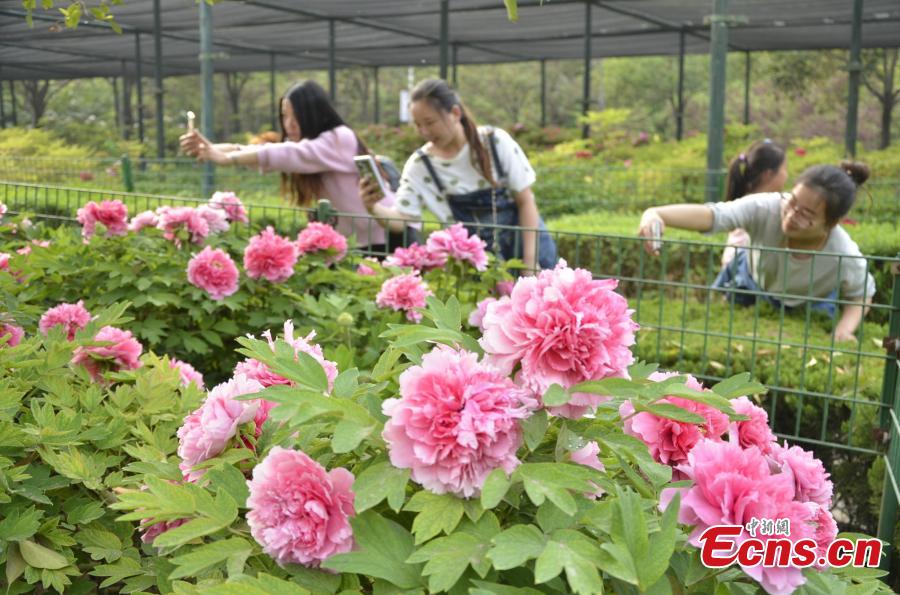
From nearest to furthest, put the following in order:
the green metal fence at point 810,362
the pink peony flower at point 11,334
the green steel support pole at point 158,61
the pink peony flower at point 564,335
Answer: the pink peony flower at point 564,335 < the pink peony flower at point 11,334 < the green metal fence at point 810,362 < the green steel support pole at point 158,61

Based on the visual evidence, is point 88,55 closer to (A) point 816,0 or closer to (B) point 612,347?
(A) point 816,0

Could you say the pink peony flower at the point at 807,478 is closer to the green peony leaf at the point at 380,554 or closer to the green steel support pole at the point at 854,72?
the green peony leaf at the point at 380,554

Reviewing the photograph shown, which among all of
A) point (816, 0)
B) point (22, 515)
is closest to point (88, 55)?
point (816, 0)

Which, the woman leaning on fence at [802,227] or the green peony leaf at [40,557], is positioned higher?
the woman leaning on fence at [802,227]

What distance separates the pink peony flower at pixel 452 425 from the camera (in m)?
1.07

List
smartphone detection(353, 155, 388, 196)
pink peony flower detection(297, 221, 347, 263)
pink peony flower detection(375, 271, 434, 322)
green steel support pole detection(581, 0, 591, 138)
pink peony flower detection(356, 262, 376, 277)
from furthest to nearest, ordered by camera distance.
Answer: green steel support pole detection(581, 0, 591, 138), smartphone detection(353, 155, 388, 196), pink peony flower detection(297, 221, 347, 263), pink peony flower detection(356, 262, 376, 277), pink peony flower detection(375, 271, 434, 322)

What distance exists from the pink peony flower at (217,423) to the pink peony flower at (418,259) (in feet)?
6.59

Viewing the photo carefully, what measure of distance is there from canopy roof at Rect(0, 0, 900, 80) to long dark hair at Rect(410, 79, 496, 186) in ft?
28.7

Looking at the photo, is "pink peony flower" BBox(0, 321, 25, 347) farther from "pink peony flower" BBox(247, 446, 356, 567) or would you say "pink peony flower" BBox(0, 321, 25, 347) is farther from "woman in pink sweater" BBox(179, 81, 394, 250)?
"woman in pink sweater" BBox(179, 81, 394, 250)

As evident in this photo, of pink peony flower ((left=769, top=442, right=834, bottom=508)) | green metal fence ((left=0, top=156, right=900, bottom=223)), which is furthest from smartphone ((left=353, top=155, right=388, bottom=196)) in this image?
green metal fence ((left=0, top=156, right=900, bottom=223))

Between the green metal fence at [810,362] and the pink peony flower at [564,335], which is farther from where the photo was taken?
the green metal fence at [810,362]

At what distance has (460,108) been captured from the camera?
4.24m

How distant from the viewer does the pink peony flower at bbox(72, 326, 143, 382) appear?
2094 mm

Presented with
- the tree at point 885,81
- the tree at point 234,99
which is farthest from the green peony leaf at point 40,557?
the tree at point 234,99
